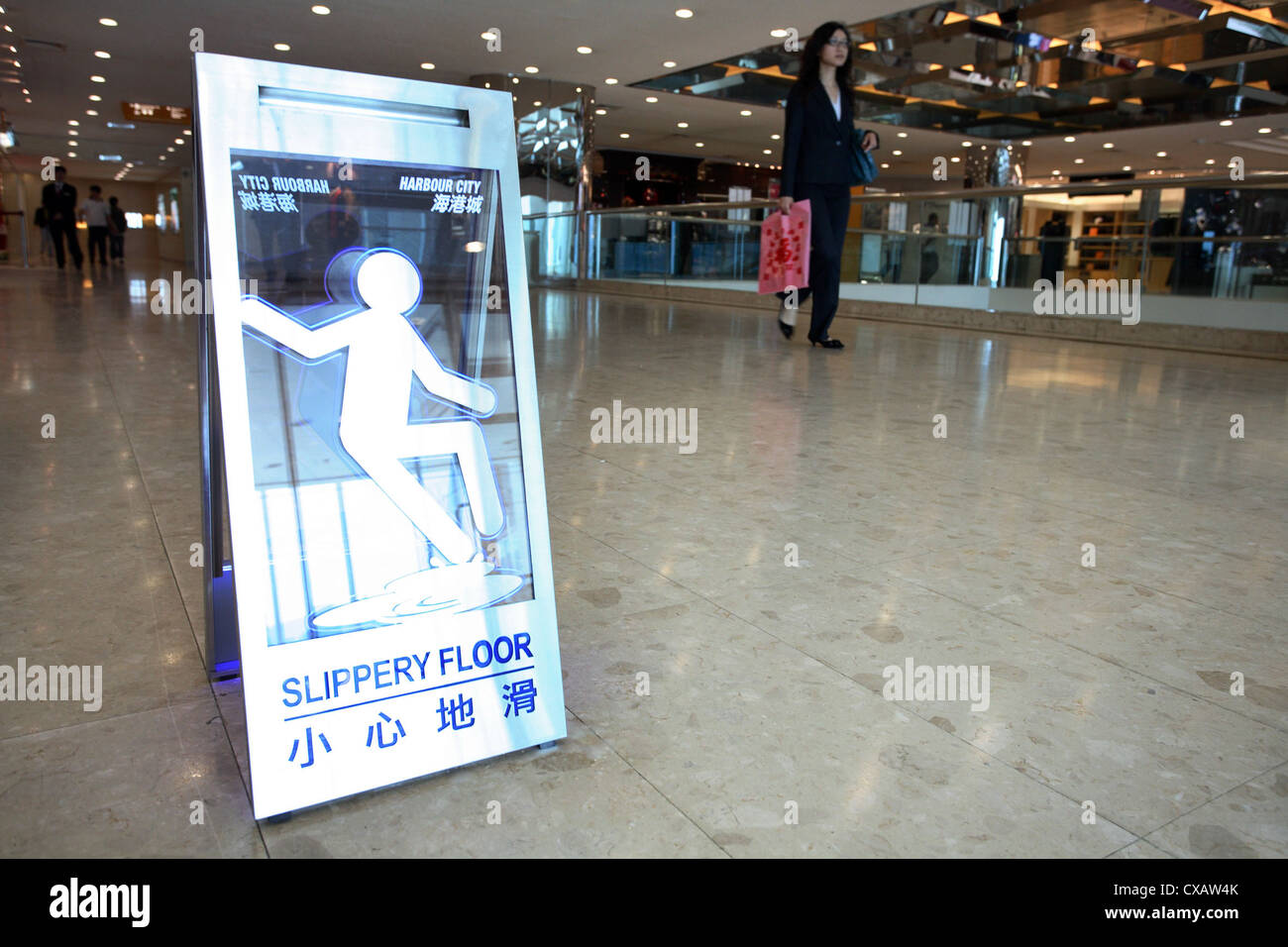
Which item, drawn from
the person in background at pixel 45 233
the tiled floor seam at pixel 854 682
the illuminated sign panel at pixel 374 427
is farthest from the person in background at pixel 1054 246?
Result: the person in background at pixel 45 233

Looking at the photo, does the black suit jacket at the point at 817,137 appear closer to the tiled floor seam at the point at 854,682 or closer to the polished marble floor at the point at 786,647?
the polished marble floor at the point at 786,647

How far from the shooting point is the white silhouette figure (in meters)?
1.23

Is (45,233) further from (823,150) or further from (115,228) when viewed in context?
(823,150)

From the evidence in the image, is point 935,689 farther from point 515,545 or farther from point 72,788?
point 72,788

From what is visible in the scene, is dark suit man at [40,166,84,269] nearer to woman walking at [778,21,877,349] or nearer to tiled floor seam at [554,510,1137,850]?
woman walking at [778,21,877,349]

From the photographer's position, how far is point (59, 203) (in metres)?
15.7

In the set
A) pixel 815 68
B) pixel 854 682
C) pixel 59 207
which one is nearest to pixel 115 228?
pixel 59 207

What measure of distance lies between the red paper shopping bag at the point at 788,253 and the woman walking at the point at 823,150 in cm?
12

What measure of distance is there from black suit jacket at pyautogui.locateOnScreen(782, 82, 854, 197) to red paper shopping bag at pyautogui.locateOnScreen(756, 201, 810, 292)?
9.2 inches

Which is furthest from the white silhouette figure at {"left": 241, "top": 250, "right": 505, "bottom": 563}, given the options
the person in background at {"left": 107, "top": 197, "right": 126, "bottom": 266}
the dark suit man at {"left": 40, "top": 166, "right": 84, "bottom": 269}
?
the person in background at {"left": 107, "top": 197, "right": 126, "bottom": 266}
